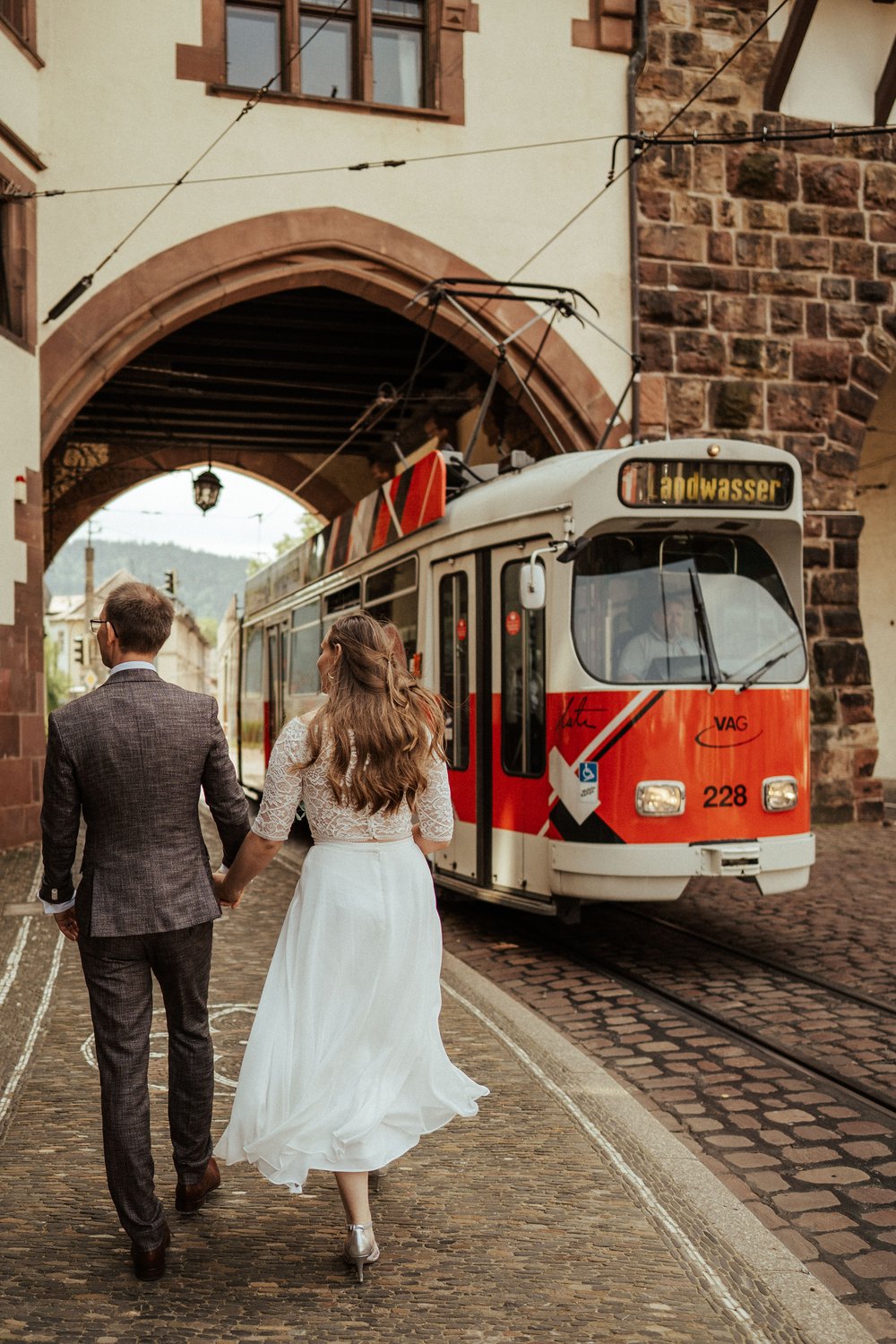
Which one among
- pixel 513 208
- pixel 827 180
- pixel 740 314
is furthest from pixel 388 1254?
pixel 827 180

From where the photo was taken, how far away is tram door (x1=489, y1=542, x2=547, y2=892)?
797 cm

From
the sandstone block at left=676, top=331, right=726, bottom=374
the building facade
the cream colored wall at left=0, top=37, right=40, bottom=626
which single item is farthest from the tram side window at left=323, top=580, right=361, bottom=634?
the sandstone block at left=676, top=331, right=726, bottom=374

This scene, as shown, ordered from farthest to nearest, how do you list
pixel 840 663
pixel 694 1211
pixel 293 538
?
1. pixel 293 538
2. pixel 840 663
3. pixel 694 1211

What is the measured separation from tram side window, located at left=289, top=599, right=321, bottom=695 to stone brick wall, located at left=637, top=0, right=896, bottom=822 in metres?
4.08

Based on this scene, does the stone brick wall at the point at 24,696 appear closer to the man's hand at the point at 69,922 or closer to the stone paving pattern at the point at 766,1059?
the stone paving pattern at the point at 766,1059

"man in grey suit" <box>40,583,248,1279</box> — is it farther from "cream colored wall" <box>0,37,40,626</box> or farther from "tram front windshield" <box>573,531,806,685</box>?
"cream colored wall" <box>0,37,40,626</box>

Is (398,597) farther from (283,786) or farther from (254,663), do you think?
(254,663)

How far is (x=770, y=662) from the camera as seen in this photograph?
7770 mm

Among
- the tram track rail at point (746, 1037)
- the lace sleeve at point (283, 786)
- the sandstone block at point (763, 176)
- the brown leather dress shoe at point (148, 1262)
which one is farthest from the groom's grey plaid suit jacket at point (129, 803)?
the sandstone block at point (763, 176)

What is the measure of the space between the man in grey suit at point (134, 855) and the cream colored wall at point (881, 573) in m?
20.0

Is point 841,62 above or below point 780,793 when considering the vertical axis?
above

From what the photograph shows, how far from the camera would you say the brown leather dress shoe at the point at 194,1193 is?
373cm

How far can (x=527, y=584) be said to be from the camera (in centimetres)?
746

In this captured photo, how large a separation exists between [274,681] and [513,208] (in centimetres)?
616
